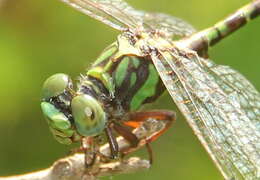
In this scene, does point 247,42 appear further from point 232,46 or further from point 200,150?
point 200,150

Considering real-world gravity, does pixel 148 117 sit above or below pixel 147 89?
below

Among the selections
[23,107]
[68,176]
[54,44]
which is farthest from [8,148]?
[68,176]

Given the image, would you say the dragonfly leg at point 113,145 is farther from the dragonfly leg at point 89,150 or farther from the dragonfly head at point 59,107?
the dragonfly head at point 59,107

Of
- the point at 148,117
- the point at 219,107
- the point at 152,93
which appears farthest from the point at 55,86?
the point at 219,107

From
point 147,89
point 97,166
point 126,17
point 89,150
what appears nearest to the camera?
point 97,166

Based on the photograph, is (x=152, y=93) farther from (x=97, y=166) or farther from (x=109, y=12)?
(x=97, y=166)

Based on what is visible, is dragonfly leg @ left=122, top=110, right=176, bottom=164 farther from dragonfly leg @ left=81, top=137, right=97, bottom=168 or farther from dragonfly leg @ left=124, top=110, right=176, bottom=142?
dragonfly leg @ left=81, top=137, right=97, bottom=168

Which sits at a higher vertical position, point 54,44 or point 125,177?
point 54,44
